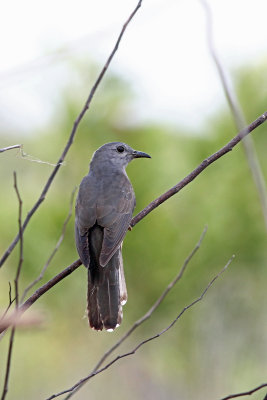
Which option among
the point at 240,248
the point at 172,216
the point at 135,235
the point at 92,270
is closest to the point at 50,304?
the point at 135,235

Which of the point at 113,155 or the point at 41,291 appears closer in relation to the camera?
the point at 41,291

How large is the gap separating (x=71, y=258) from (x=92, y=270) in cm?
544

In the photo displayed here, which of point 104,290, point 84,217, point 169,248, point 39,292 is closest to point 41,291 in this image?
point 39,292

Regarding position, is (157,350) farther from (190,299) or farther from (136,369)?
(190,299)

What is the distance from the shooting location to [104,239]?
402 centimetres

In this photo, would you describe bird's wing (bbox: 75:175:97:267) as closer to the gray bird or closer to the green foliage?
the gray bird

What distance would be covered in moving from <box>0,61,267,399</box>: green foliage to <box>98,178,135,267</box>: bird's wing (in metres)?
4.27

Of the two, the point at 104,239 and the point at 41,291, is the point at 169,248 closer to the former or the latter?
the point at 104,239

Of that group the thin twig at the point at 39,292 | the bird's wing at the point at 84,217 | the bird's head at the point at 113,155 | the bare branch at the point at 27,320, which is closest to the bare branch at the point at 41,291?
the thin twig at the point at 39,292

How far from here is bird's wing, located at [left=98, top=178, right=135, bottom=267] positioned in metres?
3.95

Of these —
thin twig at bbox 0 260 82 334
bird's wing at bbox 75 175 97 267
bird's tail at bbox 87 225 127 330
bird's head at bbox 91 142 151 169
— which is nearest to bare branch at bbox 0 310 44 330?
thin twig at bbox 0 260 82 334

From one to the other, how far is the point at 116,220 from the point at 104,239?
8.6 inches

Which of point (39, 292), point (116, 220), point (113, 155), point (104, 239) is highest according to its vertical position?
point (113, 155)

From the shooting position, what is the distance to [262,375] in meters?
9.50
